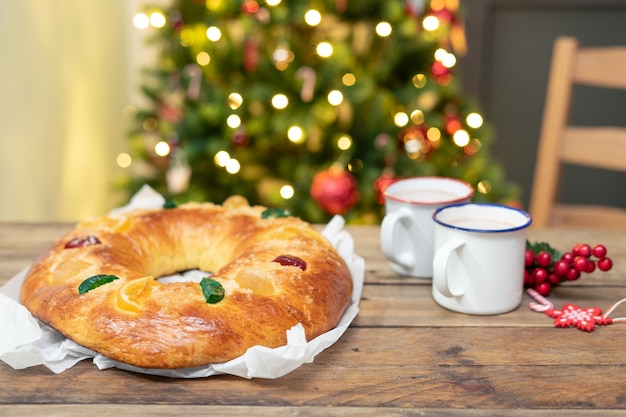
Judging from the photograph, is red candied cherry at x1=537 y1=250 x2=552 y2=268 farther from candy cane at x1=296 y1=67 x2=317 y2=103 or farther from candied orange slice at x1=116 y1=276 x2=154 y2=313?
candy cane at x1=296 y1=67 x2=317 y2=103

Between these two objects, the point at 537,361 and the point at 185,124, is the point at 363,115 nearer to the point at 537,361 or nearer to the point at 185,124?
the point at 185,124

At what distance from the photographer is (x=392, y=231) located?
3.37 ft

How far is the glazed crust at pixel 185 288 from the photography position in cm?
78

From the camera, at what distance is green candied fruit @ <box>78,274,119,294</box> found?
853 millimetres

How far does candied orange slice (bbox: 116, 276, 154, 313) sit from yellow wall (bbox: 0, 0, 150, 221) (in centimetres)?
116

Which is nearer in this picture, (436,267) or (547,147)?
(436,267)

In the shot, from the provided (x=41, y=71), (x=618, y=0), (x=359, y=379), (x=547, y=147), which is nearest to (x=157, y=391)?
(x=359, y=379)

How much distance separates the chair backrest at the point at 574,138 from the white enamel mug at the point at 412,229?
71 centimetres

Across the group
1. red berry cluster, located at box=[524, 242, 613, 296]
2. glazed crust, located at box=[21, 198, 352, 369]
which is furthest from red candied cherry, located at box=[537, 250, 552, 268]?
glazed crust, located at box=[21, 198, 352, 369]

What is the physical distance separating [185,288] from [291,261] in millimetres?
149

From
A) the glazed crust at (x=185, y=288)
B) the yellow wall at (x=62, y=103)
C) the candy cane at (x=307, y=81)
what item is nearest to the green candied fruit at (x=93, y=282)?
the glazed crust at (x=185, y=288)

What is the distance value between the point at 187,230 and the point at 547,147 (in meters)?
1.04

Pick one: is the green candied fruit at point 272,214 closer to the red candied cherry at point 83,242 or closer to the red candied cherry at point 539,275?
the red candied cherry at point 83,242

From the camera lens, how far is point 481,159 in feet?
7.62
